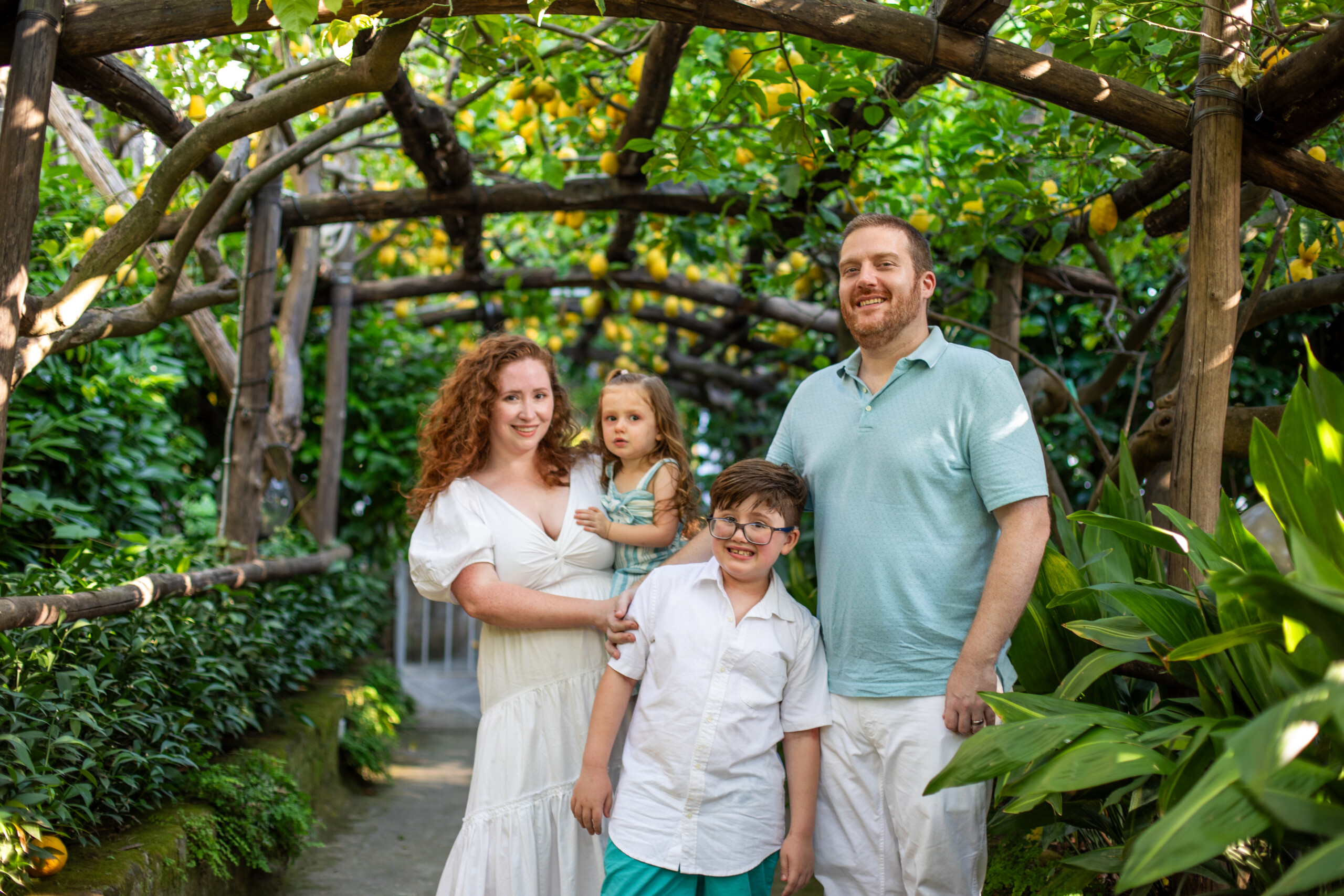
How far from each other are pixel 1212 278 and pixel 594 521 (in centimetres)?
147

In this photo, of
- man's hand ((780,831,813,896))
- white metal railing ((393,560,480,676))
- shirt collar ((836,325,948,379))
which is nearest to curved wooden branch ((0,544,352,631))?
man's hand ((780,831,813,896))

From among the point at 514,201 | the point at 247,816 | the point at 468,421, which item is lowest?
the point at 247,816

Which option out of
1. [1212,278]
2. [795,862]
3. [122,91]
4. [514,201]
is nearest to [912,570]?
[795,862]

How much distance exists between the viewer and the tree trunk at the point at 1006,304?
3.59 meters

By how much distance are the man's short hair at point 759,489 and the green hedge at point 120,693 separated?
143cm

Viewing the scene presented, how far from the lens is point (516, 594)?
6.87ft

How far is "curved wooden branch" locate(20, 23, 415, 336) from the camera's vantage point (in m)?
2.21

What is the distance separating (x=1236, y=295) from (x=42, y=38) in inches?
106

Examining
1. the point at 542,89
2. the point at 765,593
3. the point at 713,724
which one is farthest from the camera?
the point at 542,89

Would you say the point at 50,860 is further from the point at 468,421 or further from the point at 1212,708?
the point at 1212,708

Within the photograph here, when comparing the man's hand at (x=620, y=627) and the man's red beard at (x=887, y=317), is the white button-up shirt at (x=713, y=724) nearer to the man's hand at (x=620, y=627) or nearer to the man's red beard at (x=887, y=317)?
the man's hand at (x=620, y=627)

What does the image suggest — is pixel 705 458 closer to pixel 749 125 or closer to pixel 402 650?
pixel 402 650

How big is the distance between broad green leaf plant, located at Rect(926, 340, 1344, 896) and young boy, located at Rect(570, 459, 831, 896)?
423 mm

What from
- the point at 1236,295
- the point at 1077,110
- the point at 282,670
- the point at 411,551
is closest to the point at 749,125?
the point at 1077,110
